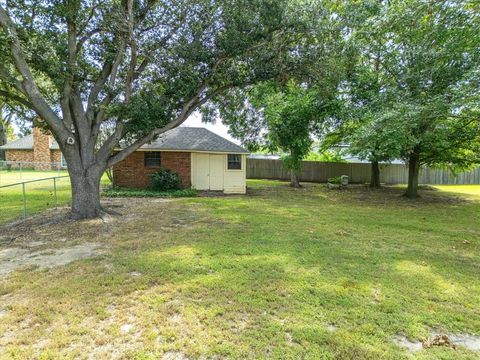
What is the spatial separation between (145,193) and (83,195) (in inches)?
195

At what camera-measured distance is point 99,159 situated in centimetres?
855

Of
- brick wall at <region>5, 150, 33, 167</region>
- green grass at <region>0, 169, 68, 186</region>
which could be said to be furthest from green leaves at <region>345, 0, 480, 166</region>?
brick wall at <region>5, 150, 33, 167</region>

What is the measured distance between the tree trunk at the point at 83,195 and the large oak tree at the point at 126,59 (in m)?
0.03

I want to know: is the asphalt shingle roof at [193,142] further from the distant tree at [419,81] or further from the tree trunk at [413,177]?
the tree trunk at [413,177]

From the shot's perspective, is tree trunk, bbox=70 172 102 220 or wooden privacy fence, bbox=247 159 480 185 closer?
tree trunk, bbox=70 172 102 220

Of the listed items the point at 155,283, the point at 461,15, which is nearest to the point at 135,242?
the point at 155,283

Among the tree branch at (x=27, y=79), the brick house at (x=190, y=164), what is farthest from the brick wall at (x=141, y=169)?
the tree branch at (x=27, y=79)

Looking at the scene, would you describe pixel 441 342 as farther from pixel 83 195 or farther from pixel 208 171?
Answer: pixel 208 171

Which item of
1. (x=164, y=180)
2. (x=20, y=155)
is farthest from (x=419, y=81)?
(x=20, y=155)

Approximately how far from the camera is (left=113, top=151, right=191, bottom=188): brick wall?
47.9 ft

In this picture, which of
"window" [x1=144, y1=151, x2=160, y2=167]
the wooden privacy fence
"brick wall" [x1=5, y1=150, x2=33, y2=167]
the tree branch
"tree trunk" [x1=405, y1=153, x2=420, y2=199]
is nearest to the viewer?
the tree branch

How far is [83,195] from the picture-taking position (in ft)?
27.4

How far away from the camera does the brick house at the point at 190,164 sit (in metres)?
14.6

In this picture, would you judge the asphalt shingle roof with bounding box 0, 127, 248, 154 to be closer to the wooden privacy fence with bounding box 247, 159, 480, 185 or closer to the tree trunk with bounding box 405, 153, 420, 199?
the wooden privacy fence with bounding box 247, 159, 480, 185
